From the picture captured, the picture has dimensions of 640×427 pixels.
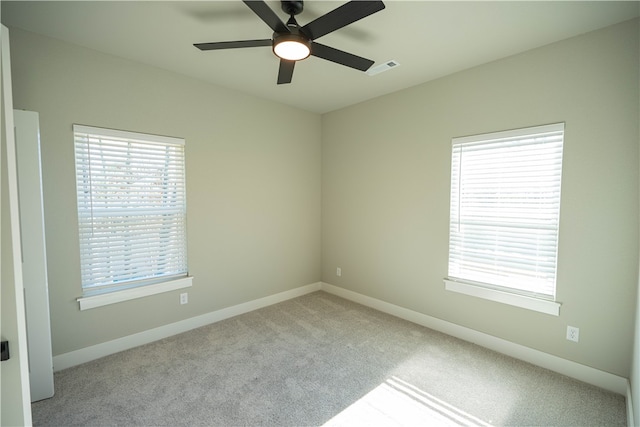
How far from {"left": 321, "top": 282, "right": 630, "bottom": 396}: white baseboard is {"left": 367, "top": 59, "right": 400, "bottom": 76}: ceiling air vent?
2.70 m

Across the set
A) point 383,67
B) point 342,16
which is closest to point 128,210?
point 342,16

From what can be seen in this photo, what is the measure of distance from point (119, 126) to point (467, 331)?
395cm

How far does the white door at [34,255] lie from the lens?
1918 mm

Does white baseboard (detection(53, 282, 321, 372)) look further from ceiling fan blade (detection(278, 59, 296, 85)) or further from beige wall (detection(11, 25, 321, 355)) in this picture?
ceiling fan blade (detection(278, 59, 296, 85))

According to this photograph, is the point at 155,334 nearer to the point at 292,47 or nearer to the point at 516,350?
the point at 292,47

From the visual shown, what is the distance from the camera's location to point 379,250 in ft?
11.9

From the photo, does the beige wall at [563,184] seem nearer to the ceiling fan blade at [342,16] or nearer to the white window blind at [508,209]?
the white window blind at [508,209]

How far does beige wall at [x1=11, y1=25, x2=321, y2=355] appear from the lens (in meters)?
2.28

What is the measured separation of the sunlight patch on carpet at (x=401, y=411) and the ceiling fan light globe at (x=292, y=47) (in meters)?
2.47

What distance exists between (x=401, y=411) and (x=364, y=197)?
2.43 m

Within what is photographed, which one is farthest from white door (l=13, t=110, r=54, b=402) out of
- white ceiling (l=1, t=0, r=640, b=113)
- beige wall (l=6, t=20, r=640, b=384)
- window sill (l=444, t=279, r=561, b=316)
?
window sill (l=444, t=279, r=561, b=316)

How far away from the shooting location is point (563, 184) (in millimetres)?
2256

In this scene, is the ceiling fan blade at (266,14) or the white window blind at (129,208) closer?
the ceiling fan blade at (266,14)

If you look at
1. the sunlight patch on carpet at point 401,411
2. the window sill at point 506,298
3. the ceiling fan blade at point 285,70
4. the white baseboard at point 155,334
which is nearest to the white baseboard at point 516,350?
the window sill at point 506,298
